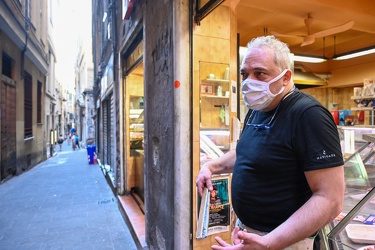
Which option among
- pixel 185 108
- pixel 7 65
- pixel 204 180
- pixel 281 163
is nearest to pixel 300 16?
pixel 185 108

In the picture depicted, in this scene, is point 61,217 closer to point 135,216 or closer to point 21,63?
point 135,216

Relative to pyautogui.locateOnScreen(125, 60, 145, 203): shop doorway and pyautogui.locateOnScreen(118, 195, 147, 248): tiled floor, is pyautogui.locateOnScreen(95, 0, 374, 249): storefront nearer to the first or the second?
pyautogui.locateOnScreen(118, 195, 147, 248): tiled floor

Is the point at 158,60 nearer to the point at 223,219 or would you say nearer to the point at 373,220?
the point at 223,219

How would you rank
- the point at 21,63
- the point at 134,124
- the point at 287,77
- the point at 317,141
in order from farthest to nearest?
1. the point at 21,63
2. the point at 134,124
3. the point at 287,77
4. the point at 317,141

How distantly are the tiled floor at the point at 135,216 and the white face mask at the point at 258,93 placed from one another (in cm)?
339

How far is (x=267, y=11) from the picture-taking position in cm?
526

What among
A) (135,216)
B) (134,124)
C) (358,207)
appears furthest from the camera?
(134,124)

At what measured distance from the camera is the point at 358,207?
1.75 meters

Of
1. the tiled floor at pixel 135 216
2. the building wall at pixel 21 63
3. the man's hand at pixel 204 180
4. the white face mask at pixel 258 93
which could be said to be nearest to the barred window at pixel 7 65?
the building wall at pixel 21 63

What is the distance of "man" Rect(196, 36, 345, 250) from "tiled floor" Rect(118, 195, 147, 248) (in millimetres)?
3180

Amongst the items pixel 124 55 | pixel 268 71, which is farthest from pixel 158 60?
pixel 124 55

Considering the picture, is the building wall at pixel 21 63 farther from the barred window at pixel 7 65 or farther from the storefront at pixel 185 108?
the storefront at pixel 185 108

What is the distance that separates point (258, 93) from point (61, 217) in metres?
5.81

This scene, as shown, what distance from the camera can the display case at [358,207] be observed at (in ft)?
5.91
